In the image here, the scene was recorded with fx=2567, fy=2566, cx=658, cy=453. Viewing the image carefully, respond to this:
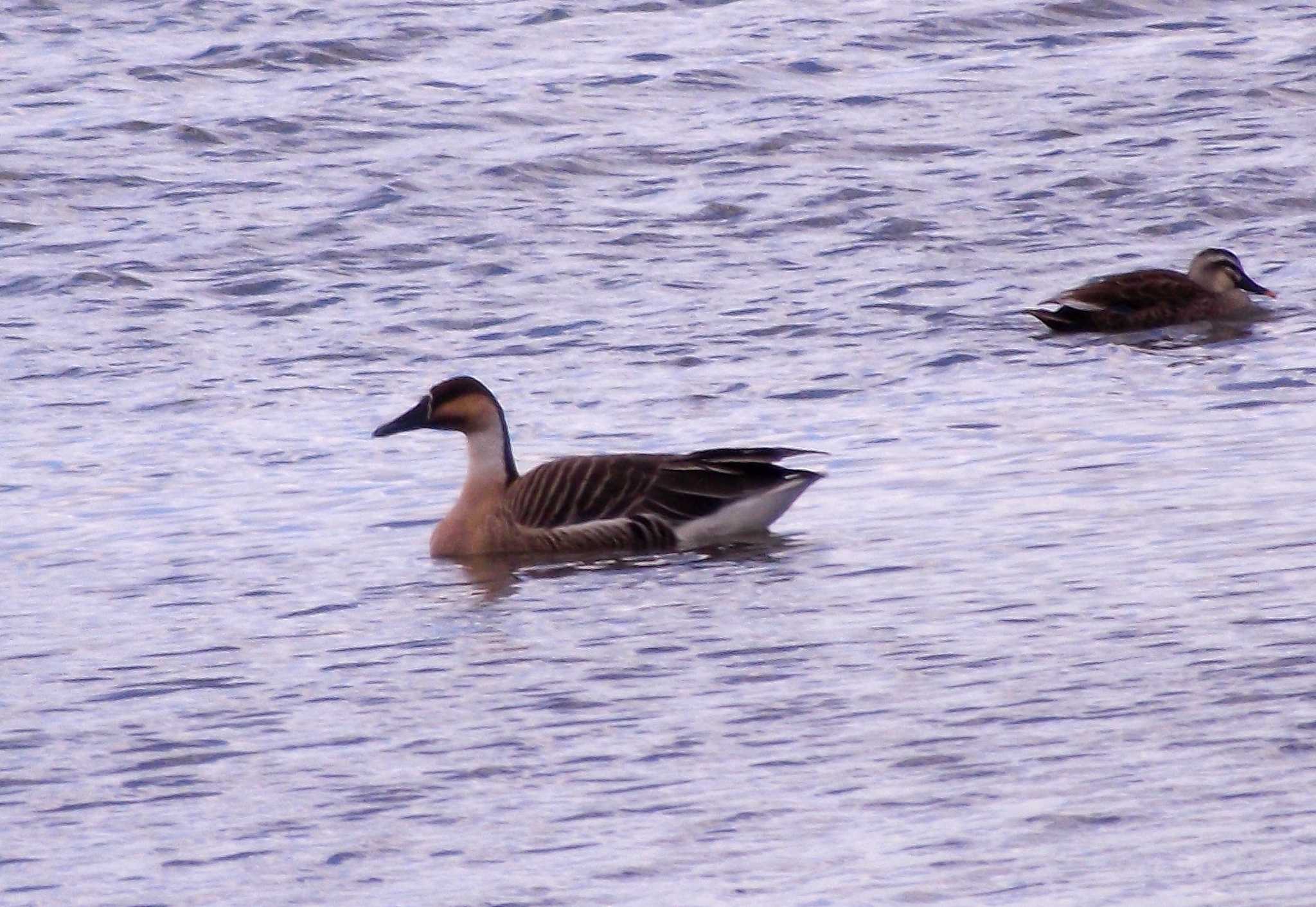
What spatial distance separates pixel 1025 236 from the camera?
17.8 meters

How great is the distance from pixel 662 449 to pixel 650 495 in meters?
1.43

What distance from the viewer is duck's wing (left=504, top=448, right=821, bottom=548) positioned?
36.1 feet

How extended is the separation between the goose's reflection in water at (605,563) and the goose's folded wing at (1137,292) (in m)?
4.75

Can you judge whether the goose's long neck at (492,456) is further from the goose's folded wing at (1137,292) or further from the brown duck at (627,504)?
the goose's folded wing at (1137,292)

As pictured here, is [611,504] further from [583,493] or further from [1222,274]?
[1222,274]

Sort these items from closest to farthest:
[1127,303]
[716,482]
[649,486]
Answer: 1. [716,482]
2. [649,486]
3. [1127,303]

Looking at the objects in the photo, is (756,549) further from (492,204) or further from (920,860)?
(492,204)

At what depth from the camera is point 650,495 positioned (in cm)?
1112

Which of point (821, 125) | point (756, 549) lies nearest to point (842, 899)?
point (756, 549)

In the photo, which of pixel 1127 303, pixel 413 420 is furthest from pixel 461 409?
pixel 1127 303

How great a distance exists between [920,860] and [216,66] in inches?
761

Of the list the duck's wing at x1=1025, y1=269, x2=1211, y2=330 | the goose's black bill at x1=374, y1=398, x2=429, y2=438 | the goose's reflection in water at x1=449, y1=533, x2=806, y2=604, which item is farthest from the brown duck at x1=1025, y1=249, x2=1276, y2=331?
the goose's black bill at x1=374, y1=398, x2=429, y2=438

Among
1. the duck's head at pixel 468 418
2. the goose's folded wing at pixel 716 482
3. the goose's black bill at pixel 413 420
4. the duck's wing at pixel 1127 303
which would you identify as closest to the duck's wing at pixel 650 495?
the goose's folded wing at pixel 716 482

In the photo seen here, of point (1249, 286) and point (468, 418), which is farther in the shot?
point (1249, 286)
